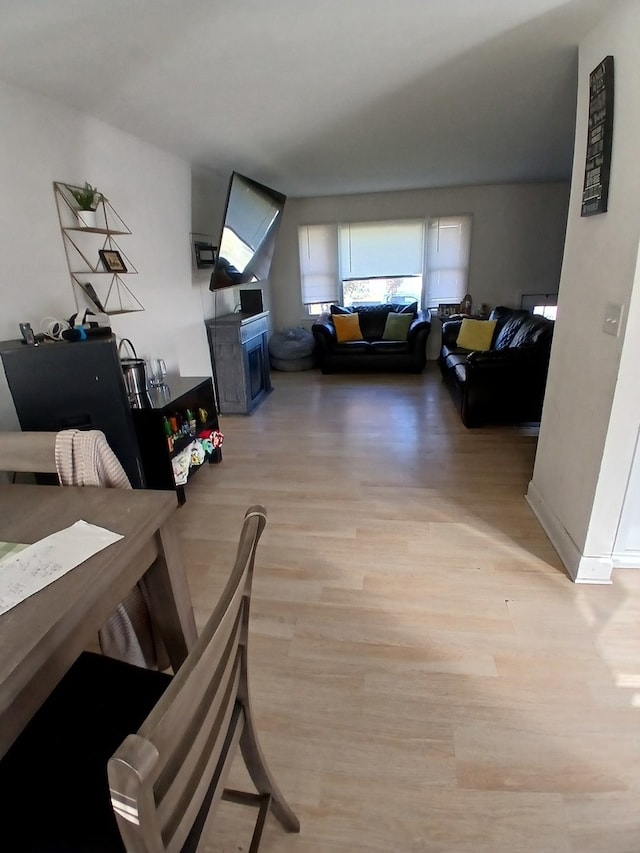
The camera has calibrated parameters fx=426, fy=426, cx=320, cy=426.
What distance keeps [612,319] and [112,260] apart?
2656 millimetres

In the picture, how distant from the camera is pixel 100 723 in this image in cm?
86

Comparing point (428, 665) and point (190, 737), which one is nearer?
point (190, 737)

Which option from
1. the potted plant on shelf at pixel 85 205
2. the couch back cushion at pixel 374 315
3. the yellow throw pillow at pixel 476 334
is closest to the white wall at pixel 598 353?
the potted plant on shelf at pixel 85 205

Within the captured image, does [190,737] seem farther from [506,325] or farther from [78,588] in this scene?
[506,325]

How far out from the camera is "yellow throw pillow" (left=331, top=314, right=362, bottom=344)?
5688 mm

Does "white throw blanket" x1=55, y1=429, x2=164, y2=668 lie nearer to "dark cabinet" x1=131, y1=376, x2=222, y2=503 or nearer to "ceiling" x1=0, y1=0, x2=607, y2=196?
"dark cabinet" x1=131, y1=376, x2=222, y2=503

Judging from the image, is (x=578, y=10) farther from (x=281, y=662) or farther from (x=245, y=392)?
(x=245, y=392)

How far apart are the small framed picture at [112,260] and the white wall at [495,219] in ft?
13.0

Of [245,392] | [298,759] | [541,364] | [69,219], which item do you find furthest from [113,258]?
[541,364]

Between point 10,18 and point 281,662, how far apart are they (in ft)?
8.22

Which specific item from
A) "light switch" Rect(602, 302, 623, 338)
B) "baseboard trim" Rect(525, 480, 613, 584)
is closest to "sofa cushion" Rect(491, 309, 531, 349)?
"baseboard trim" Rect(525, 480, 613, 584)

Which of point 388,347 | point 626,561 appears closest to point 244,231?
point 388,347

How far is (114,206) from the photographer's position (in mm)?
2711

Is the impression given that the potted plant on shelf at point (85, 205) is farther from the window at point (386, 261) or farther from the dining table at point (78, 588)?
the window at point (386, 261)
